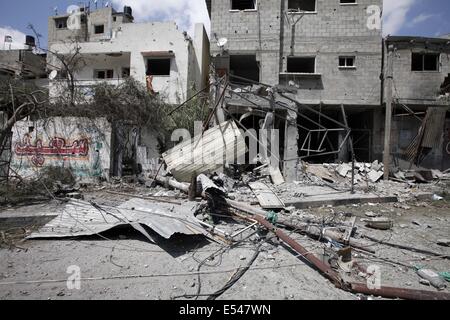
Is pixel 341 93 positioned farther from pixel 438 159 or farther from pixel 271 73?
pixel 438 159

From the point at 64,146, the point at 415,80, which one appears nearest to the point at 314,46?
the point at 415,80

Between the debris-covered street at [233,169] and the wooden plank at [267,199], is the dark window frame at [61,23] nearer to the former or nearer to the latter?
the debris-covered street at [233,169]

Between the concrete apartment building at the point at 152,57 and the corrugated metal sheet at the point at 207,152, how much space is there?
6265 millimetres

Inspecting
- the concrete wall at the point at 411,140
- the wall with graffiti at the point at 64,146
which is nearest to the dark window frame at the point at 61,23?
the wall with graffiti at the point at 64,146

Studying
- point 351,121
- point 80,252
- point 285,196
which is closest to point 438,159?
point 351,121

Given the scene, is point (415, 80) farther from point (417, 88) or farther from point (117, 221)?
point (117, 221)

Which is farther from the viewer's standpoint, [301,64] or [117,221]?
[301,64]

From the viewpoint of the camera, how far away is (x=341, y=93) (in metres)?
13.9

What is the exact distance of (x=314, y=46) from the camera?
46.1ft

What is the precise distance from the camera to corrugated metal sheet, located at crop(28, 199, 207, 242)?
15.4 feet

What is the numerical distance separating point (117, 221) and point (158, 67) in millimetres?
13700

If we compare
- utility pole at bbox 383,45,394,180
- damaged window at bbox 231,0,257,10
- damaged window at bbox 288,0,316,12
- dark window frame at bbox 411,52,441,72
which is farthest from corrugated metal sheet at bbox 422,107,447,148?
damaged window at bbox 231,0,257,10

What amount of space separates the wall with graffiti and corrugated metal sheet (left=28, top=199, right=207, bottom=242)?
179 inches
